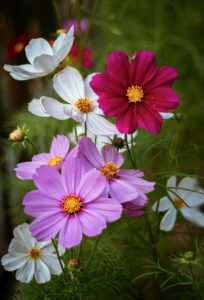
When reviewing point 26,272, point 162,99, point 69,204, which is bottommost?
point 26,272

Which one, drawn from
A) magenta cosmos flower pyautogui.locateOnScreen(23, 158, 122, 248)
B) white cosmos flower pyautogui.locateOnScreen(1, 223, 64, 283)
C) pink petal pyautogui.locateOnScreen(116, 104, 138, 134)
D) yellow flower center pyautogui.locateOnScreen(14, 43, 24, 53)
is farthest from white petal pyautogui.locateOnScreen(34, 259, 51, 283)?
yellow flower center pyautogui.locateOnScreen(14, 43, 24, 53)

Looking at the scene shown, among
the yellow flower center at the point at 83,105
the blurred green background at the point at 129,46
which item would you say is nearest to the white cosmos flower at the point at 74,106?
the yellow flower center at the point at 83,105

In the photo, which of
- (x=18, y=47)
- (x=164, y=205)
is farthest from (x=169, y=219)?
(x=18, y=47)

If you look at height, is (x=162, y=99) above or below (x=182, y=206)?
above

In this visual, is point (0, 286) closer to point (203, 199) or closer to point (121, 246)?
point (121, 246)

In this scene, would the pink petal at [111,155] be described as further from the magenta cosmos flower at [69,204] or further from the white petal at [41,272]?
the white petal at [41,272]

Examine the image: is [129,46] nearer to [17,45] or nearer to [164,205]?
[17,45]
